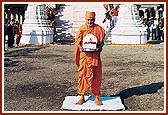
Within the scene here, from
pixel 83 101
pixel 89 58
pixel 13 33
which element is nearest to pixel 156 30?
pixel 13 33

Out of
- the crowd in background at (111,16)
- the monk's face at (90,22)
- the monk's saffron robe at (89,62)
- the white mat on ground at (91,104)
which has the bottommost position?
the white mat on ground at (91,104)

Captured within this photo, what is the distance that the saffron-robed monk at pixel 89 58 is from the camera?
7.02 metres

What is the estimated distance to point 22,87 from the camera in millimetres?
9164

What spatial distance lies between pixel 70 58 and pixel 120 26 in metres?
7.78

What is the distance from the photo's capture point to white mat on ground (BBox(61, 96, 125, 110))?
7246mm

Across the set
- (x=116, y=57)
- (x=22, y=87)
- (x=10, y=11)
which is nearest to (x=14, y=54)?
(x=116, y=57)

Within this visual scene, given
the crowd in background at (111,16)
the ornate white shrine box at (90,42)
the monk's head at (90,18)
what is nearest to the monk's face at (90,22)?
the monk's head at (90,18)

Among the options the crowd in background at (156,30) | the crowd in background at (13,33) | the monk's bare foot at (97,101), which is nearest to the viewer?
the monk's bare foot at (97,101)

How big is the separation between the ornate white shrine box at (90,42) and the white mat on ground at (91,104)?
3.52ft

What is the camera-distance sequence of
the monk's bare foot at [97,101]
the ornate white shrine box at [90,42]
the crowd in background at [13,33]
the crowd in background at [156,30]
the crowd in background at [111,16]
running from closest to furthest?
the ornate white shrine box at [90,42], the monk's bare foot at [97,101], the crowd in background at [13,33], the crowd in background at [111,16], the crowd in background at [156,30]

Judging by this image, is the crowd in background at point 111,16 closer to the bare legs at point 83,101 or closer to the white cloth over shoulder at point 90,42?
the bare legs at point 83,101

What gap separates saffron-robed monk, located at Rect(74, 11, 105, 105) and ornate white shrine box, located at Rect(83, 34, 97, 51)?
0.08 metres

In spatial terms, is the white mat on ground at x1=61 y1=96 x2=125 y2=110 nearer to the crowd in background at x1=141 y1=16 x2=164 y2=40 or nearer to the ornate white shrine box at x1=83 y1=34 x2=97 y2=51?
the ornate white shrine box at x1=83 y1=34 x2=97 y2=51

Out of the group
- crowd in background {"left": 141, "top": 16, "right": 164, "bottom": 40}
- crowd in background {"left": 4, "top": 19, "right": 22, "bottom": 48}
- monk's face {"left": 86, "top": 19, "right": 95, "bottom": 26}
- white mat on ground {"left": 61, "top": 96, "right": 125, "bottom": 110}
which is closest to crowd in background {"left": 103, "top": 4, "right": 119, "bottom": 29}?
crowd in background {"left": 141, "top": 16, "right": 164, "bottom": 40}
